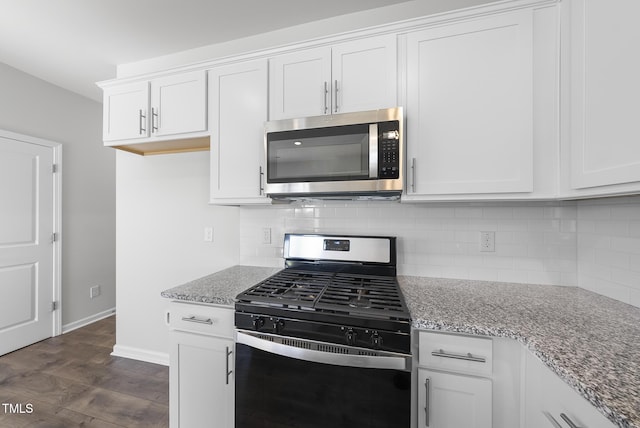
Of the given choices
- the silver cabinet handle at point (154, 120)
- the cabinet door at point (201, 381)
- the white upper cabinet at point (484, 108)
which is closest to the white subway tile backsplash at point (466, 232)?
the white upper cabinet at point (484, 108)

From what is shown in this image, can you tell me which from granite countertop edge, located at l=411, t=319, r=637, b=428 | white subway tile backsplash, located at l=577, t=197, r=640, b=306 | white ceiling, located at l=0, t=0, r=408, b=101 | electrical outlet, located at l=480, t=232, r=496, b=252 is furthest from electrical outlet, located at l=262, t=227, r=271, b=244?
white subway tile backsplash, located at l=577, t=197, r=640, b=306

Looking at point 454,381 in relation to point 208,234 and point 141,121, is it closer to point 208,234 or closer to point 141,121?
point 208,234

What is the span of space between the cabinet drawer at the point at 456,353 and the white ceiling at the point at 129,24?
78.8 inches

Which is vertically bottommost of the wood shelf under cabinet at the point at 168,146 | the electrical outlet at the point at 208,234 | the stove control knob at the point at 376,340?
the stove control knob at the point at 376,340

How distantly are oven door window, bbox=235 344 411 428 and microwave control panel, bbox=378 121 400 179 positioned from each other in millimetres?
893

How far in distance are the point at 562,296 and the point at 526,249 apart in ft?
1.02

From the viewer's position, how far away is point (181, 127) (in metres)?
1.89

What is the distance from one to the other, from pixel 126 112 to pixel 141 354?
2.03 m

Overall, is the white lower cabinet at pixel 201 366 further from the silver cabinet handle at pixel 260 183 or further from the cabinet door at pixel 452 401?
the cabinet door at pixel 452 401

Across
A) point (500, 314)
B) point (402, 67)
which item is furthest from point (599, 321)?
point (402, 67)

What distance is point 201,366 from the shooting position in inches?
55.4

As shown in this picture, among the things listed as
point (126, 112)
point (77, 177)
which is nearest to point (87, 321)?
point (77, 177)

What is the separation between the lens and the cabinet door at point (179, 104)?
1.84 metres

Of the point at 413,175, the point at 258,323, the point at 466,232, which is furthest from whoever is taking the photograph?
the point at 466,232
